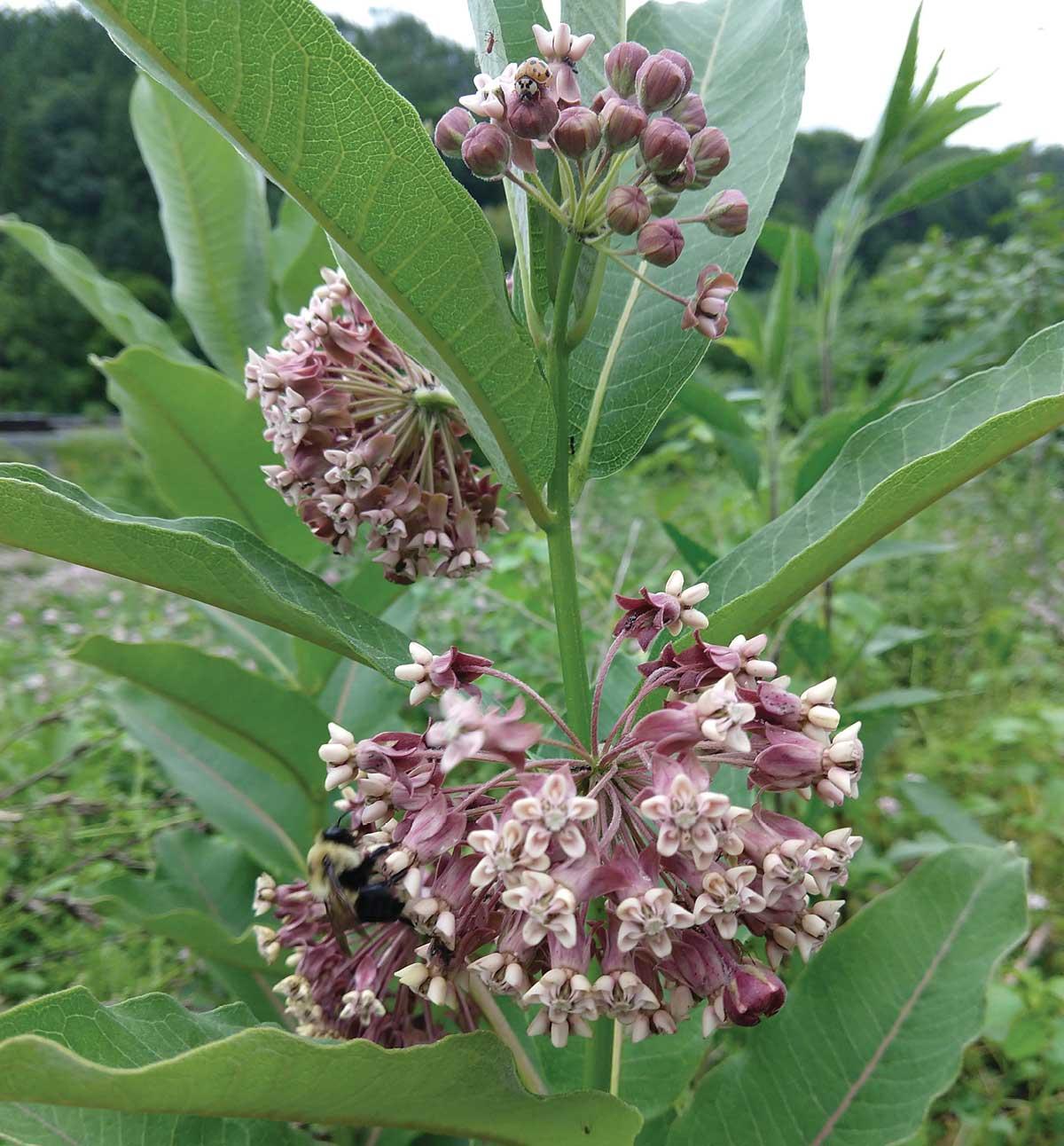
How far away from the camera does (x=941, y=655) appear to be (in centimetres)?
468

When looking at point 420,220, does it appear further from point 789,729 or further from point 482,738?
point 789,729

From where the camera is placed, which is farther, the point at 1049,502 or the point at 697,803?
the point at 1049,502

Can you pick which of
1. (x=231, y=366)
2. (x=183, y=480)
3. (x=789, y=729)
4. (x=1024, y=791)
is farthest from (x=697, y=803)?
(x=1024, y=791)

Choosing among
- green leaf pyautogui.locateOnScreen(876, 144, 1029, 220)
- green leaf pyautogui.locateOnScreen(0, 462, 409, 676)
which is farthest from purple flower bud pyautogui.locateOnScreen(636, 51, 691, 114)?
green leaf pyautogui.locateOnScreen(876, 144, 1029, 220)

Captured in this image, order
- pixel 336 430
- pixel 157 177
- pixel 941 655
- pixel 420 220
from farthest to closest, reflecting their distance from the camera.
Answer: pixel 941 655 → pixel 157 177 → pixel 336 430 → pixel 420 220

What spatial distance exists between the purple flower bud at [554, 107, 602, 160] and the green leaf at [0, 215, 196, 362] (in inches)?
42.9

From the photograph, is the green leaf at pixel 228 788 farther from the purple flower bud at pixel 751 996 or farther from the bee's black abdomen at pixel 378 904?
the purple flower bud at pixel 751 996

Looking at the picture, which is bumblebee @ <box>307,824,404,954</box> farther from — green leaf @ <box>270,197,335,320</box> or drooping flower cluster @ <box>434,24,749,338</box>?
green leaf @ <box>270,197,335,320</box>

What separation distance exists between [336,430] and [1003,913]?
1.09 metres

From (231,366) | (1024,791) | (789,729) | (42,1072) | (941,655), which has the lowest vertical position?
(1024,791)

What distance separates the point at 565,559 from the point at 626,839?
1.03ft

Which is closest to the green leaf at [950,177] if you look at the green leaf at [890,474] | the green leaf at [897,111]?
the green leaf at [897,111]

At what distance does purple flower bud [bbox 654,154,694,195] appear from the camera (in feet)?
2.94

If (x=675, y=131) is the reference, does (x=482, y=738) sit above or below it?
below
